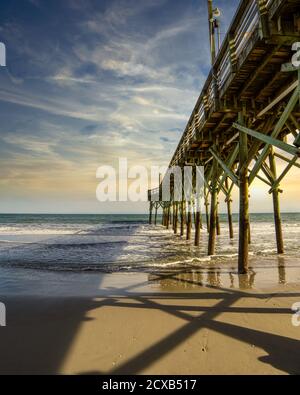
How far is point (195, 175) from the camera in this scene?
48.6 ft

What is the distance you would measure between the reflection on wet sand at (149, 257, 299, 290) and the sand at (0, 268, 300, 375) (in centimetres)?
18

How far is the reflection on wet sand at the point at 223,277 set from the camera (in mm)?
5848

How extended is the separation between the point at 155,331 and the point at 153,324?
224mm

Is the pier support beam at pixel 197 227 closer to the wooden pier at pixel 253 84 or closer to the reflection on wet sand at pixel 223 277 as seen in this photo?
the wooden pier at pixel 253 84

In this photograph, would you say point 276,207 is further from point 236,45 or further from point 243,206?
point 236,45

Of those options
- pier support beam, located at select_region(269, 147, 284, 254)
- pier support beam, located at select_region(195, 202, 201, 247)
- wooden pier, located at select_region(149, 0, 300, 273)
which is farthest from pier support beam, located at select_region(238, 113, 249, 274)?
pier support beam, located at select_region(195, 202, 201, 247)

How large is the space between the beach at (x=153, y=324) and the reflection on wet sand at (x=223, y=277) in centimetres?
2

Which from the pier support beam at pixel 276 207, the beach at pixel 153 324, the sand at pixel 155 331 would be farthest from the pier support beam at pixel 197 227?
the sand at pixel 155 331

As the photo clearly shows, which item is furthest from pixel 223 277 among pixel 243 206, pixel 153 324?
pixel 153 324

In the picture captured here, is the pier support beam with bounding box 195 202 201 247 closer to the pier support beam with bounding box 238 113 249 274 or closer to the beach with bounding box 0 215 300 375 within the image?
the beach with bounding box 0 215 300 375
